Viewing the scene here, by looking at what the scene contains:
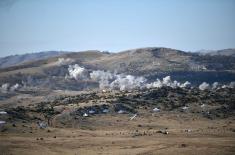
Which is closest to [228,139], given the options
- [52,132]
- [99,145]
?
[99,145]

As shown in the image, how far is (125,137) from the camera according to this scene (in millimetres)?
89188

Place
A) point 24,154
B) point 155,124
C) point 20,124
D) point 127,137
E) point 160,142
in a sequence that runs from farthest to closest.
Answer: point 155,124 < point 20,124 < point 127,137 < point 160,142 < point 24,154

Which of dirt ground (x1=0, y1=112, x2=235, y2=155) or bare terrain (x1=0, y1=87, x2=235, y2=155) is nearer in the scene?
dirt ground (x1=0, y1=112, x2=235, y2=155)

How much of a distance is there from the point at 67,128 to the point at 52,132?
10662 millimetres

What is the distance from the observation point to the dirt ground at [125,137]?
71.9m

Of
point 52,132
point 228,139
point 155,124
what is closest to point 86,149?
point 52,132

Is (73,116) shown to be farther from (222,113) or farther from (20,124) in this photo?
(222,113)

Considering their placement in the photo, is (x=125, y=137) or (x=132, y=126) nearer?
(x=125, y=137)

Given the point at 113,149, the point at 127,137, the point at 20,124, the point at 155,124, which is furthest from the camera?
the point at 155,124

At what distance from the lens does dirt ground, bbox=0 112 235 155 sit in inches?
2830

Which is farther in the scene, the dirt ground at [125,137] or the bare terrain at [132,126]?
the bare terrain at [132,126]

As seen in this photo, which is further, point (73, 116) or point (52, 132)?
point (73, 116)

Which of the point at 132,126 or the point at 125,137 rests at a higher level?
the point at 125,137

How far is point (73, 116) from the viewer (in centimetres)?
11775
